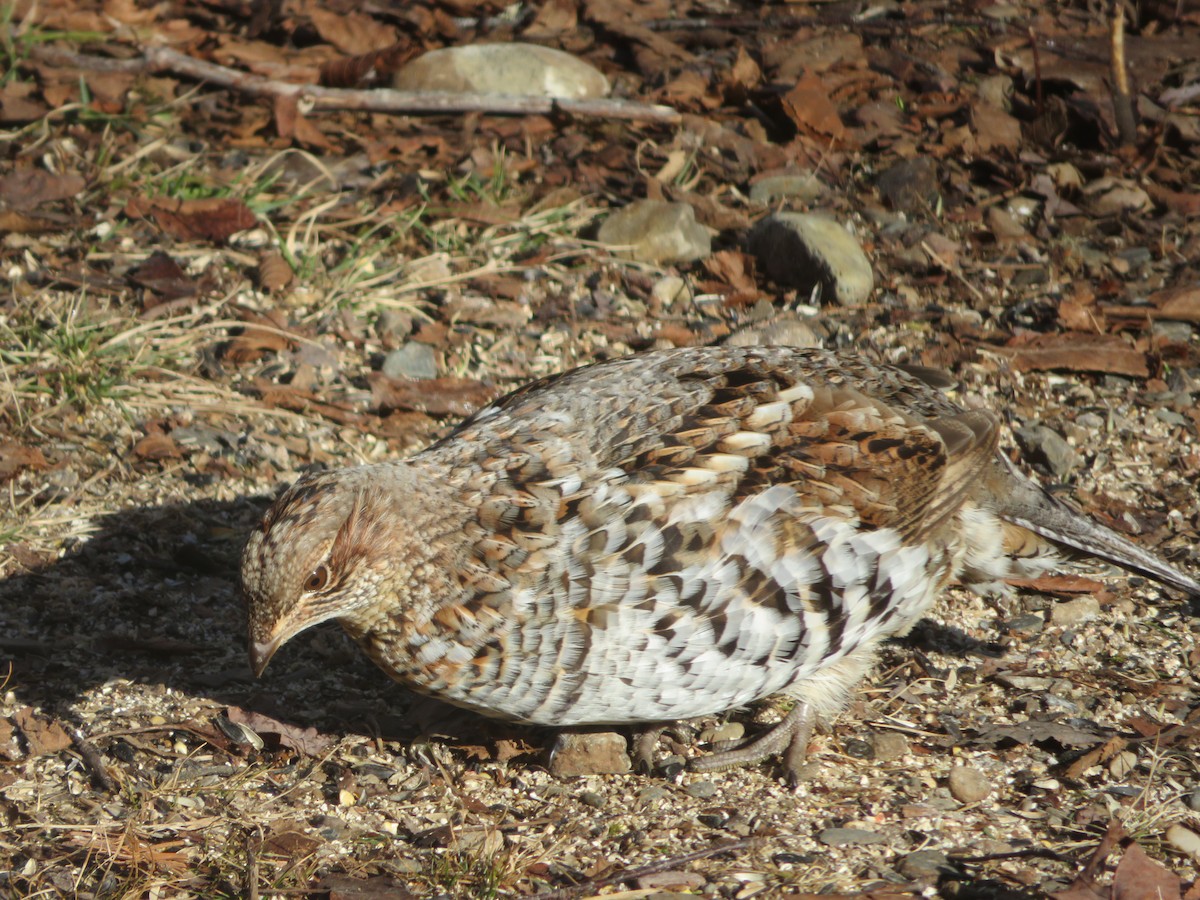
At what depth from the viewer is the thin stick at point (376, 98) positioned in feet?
26.8

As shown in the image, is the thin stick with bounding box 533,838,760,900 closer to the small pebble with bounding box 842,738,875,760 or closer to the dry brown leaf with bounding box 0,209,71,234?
the small pebble with bounding box 842,738,875,760

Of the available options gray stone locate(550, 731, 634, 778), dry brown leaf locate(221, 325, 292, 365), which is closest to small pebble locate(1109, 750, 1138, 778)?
gray stone locate(550, 731, 634, 778)

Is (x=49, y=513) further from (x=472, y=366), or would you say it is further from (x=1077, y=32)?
(x=1077, y=32)

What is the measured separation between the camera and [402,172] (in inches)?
308

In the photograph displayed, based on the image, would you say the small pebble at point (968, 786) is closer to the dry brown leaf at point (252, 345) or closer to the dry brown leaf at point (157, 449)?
the dry brown leaf at point (157, 449)

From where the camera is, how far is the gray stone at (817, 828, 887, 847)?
4.25 m

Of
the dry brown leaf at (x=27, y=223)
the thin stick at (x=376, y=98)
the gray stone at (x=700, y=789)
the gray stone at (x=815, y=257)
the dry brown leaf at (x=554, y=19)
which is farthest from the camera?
the dry brown leaf at (x=554, y=19)

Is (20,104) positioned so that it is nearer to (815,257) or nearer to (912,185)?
(815,257)

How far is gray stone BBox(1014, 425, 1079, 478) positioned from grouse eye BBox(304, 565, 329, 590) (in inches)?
130

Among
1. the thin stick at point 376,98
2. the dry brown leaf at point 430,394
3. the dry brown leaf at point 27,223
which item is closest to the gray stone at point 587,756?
the dry brown leaf at point 430,394

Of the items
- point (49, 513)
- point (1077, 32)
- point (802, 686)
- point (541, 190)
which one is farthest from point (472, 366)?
point (1077, 32)

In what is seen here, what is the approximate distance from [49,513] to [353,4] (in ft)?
15.2

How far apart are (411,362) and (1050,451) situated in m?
3.00

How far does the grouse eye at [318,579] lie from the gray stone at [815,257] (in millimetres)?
3512
